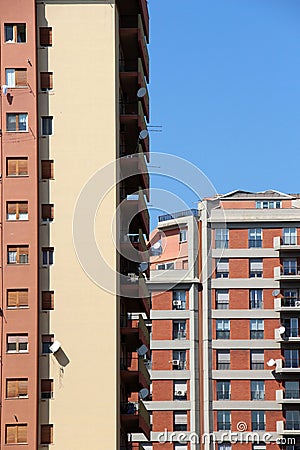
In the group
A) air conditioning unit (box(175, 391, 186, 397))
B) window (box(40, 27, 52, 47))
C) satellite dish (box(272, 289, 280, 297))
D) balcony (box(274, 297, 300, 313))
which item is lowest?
air conditioning unit (box(175, 391, 186, 397))

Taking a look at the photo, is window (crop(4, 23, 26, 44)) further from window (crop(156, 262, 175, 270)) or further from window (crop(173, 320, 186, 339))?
window (crop(156, 262, 175, 270))

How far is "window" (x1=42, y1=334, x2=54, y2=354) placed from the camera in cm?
3120

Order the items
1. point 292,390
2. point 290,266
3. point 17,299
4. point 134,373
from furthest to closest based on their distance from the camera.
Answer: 1. point 290,266
2. point 292,390
3. point 134,373
4. point 17,299

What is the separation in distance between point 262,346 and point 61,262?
1088 inches

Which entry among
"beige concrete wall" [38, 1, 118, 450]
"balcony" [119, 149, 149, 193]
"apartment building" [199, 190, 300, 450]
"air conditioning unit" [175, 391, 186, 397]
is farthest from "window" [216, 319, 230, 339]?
"beige concrete wall" [38, 1, 118, 450]

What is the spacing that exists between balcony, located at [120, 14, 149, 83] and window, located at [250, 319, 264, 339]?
23.7 meters

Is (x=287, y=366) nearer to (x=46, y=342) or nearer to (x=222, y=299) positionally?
(x=222, y=299)

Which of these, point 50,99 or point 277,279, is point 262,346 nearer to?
point 277,279

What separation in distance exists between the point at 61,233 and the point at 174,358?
27626 mm

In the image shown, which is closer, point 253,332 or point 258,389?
point 258,389

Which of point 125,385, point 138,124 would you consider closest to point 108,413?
point 125,385

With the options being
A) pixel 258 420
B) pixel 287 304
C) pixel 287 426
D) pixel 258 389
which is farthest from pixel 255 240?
pixel 287 426

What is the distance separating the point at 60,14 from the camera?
107 feet

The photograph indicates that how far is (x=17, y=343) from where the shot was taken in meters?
31.0
